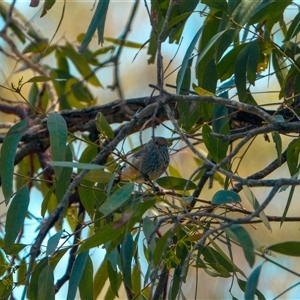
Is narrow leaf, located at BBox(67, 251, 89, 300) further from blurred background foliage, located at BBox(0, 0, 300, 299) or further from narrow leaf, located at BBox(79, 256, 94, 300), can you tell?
narrow leaf, located at BBox(79, 256, 94, 300)

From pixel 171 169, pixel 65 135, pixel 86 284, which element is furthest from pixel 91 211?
pixel 171 169

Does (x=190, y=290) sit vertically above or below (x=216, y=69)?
below

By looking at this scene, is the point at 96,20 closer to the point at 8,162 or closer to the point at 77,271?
the point at 8,162

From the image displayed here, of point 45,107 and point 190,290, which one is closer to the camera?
point 45,107

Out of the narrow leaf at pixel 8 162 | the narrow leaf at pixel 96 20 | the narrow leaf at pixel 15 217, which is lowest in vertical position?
the narrow leaf at pixel 15 217

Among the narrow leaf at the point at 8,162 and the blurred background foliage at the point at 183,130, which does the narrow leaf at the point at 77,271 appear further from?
the narrow leaf at the point at 8,162

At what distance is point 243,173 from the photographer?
13.3 feet

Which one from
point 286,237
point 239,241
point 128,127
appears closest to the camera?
point 239,241

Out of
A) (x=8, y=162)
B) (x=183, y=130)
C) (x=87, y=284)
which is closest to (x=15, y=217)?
(x=8, y=162)

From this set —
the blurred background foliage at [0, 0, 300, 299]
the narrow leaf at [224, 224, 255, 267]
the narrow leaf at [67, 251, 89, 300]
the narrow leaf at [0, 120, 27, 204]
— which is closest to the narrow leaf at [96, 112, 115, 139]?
the blurred background foliage at [0, 0, 300, 299]

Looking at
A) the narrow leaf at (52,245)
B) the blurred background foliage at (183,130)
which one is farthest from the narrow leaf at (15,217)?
the narrow leaf at (52,245)

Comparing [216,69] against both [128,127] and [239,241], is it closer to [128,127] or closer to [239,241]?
[128,127]

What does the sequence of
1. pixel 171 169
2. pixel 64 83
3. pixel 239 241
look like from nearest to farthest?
pixel 239 241 < pixel 171 169 < pixel 64 83

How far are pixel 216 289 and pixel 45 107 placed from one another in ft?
6.15
